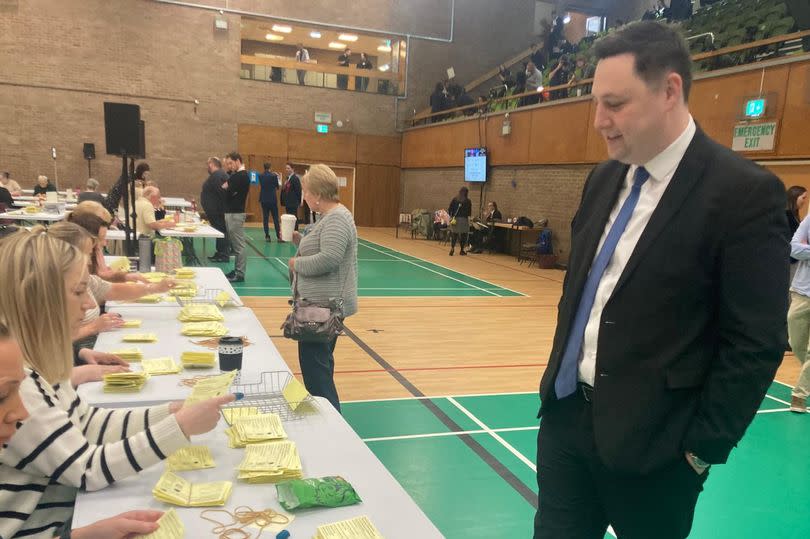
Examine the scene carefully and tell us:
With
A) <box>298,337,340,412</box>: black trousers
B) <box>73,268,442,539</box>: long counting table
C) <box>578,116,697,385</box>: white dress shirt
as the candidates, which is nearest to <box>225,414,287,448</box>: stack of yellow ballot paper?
<box>73,268,442,539</box>: long counting table

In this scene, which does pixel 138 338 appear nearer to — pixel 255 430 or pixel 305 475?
pixel 255 430

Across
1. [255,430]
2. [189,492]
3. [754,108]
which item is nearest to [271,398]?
[255,430]

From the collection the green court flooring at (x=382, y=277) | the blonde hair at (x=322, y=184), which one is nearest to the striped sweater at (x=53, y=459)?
the blonde hair at (x=322, y=184)

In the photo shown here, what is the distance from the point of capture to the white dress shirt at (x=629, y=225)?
155cm

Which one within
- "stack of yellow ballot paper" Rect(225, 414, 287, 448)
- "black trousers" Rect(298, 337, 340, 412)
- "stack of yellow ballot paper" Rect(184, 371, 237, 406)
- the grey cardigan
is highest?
the grey cardigan

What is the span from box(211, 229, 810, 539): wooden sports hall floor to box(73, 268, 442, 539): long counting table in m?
1.27

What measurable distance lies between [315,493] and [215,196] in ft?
30.0

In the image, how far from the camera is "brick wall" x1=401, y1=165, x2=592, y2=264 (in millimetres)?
12875

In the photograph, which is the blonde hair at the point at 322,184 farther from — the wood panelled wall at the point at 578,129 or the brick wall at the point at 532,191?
the brick wall at the point at 532,191

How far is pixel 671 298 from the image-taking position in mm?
1468

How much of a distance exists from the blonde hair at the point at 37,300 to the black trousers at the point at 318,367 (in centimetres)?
209

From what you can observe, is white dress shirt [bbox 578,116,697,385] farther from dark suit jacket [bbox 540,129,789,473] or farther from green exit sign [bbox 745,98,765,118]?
green exit sign [bbox 745,98,765,118]

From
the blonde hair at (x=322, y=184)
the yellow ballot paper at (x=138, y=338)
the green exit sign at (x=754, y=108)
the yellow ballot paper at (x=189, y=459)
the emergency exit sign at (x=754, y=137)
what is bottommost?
the yellow ballot paper at (x=189, y=459)

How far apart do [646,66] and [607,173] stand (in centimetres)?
45
